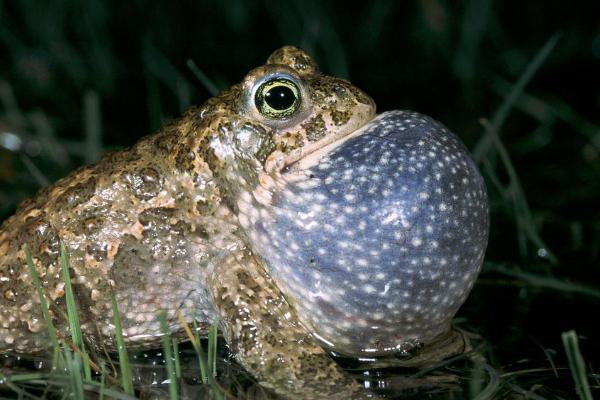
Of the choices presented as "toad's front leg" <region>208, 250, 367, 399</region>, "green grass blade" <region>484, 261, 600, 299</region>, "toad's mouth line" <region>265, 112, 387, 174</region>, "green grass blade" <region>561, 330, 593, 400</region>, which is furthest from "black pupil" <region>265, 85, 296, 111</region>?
"green grass blade" <region>484, 261, 600, 299</region>

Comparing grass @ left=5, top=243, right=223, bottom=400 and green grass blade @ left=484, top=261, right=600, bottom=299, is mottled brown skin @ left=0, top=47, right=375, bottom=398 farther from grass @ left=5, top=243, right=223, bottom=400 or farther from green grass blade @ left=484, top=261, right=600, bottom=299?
green grass blade @ left=484, top=261, right=600, bottom=299

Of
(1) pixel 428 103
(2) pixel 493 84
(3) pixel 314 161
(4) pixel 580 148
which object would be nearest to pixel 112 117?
(1) pixel 428 103

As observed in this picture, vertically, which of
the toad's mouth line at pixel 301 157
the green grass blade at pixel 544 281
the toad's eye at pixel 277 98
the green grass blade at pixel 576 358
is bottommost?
the green grass blade at pixel 576 358

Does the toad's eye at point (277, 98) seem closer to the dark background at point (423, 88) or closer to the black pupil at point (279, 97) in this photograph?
the black pupil at point (279, 97)

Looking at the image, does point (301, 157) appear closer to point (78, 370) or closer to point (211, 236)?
point (211, 236)

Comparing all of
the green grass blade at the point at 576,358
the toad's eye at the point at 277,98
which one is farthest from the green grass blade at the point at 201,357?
the green grass blade at the point at 576,358

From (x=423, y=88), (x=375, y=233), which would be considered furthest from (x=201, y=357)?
(x=423, y=88)
